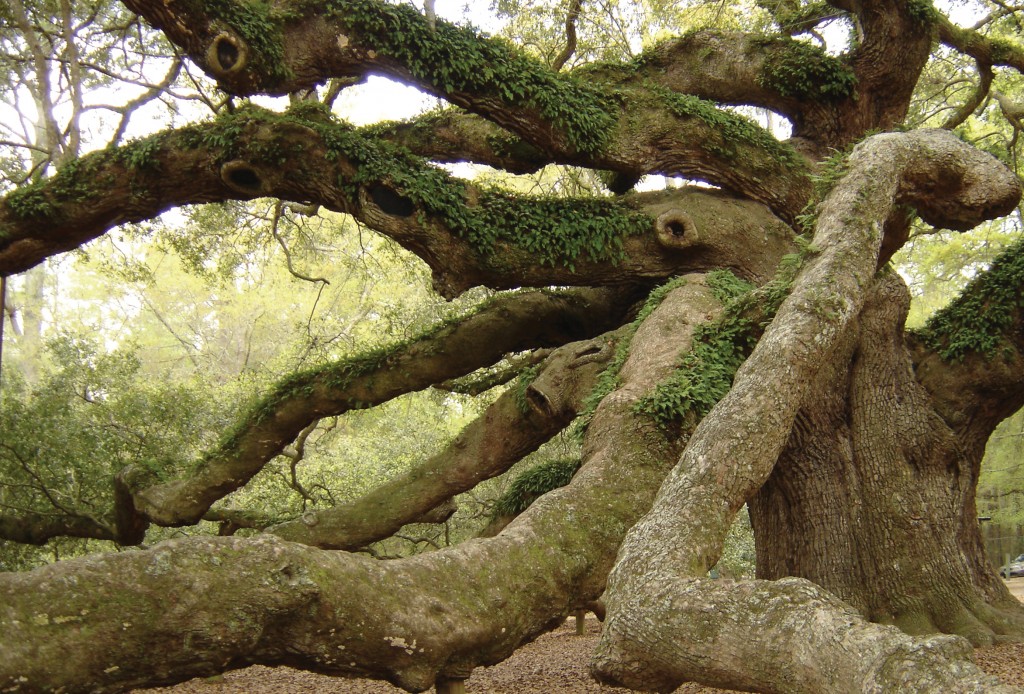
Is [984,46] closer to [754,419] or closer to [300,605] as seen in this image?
[754,419]

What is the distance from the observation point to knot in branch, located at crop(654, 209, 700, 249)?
26.9ft

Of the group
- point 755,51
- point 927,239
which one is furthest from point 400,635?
point 927,239

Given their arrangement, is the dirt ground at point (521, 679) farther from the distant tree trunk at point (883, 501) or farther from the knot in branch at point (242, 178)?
the knot in branch at point (242, 178)

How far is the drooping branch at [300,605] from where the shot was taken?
135 inches

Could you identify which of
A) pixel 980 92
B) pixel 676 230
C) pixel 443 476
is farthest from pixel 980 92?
pixel 443 476

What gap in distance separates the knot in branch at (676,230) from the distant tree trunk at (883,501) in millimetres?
1782

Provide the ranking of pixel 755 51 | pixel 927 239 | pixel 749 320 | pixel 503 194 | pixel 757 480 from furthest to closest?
pixel 927 239
pixel 755 51
pixel 503 194
pixel 749 320
pixel 757 480

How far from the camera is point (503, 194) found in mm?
8000

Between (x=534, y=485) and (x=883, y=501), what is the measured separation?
3264 mm

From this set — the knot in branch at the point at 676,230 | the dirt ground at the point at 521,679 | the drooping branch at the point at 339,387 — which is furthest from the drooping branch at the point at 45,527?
the knot in branch at the point at 676,230

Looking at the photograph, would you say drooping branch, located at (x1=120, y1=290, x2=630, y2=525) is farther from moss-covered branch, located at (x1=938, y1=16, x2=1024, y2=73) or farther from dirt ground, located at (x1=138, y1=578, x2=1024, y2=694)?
moss-covered branch, located at (x1=938, y1=16, x2=1024, y2=73)

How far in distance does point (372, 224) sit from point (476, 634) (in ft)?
13.6

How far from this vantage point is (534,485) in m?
8.43

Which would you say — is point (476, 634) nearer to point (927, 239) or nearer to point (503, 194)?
point (503, 194)
